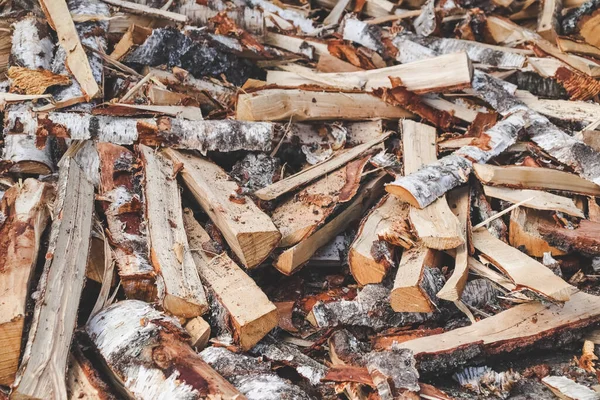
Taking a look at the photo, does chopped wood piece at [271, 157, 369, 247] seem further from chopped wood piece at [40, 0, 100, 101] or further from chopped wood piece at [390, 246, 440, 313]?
chopped wood piece at [40, 0, 100, 101]

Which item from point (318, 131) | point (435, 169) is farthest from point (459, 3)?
point (435, 169)

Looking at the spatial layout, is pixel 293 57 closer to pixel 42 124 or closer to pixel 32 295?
pixel 42 124

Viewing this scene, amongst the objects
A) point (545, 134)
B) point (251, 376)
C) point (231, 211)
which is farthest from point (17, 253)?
point (545, 134)

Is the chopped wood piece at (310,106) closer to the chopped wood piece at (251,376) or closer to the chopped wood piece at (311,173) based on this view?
the chopped wood piece at (311,173)

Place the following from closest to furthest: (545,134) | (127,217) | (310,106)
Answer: (127,217) → (545,134) → (310,106)

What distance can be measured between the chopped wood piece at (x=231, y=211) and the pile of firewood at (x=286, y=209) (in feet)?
0.04

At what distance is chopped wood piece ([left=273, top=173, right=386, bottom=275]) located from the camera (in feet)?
8.54

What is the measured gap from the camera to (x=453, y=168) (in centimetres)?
284

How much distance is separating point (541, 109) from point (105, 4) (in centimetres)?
279

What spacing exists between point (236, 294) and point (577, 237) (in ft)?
5.15

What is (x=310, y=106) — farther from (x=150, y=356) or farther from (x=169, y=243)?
(x=150, y=356)

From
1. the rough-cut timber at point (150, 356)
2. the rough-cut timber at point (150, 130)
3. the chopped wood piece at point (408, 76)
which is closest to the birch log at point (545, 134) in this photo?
the chopped wood piece at point (408, 76)

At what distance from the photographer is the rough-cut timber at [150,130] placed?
288cm

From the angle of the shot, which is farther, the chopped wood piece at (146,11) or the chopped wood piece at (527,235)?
the chopped wood piece at (146,11)
